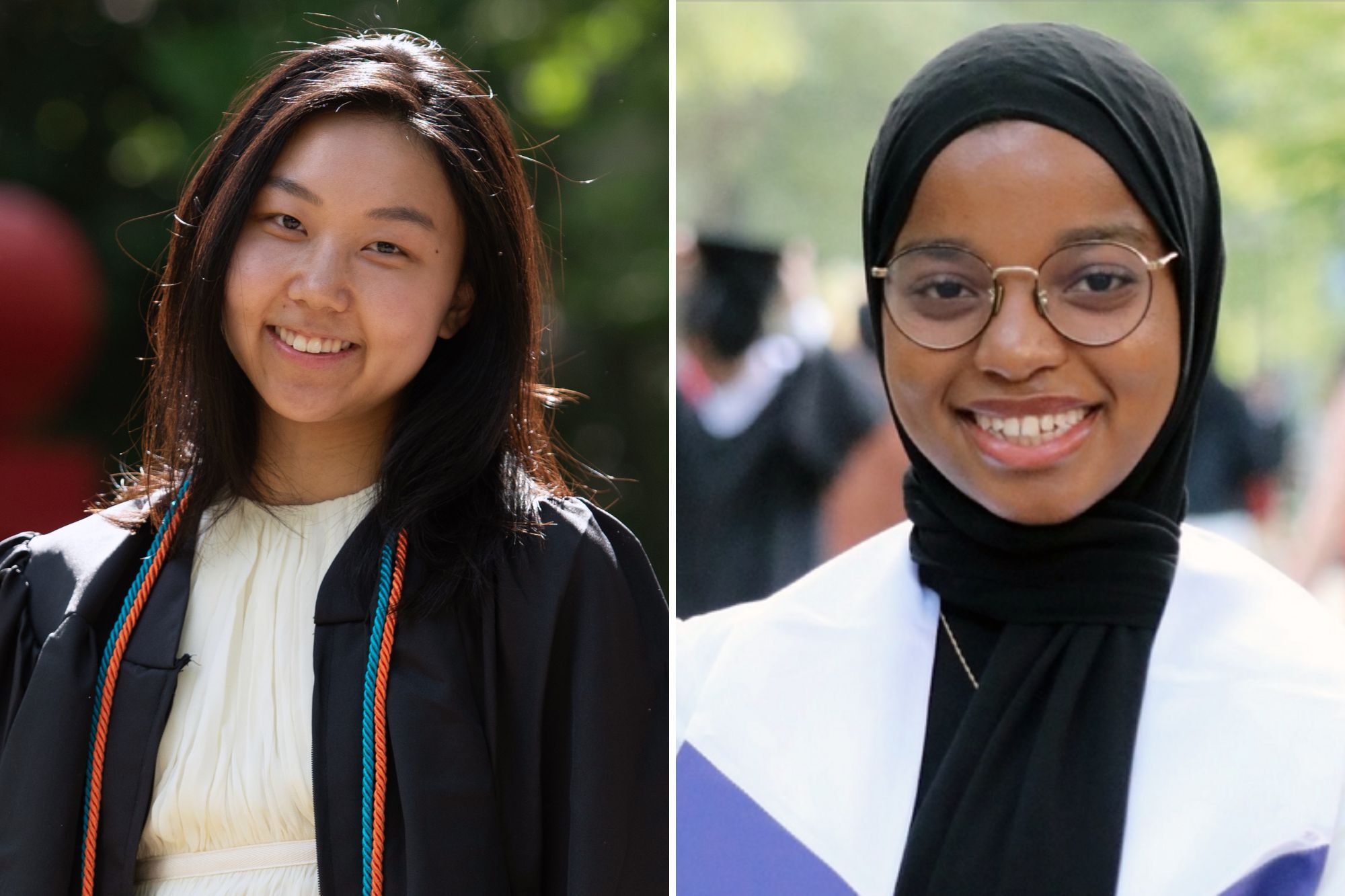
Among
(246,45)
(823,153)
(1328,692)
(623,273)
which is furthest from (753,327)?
(1328,692)

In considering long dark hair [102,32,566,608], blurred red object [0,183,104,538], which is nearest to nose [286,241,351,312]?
long dark hair [102,32,566,608]

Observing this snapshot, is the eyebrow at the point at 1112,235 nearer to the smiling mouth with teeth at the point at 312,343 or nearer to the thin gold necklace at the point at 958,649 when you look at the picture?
the thin gold necklace at the point at 958,649

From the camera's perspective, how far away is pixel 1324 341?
975 cm

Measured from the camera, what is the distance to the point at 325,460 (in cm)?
247

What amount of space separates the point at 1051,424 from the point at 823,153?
23.6 ft

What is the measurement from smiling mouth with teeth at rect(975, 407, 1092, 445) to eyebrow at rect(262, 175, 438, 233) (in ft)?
3.15

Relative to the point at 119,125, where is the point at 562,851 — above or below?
below

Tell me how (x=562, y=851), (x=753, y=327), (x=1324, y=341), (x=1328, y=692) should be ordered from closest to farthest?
(x=1328, y=692), (x=562, y=851), (x=753, y=327), (x=1324, y=341)

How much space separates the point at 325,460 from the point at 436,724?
534 mm

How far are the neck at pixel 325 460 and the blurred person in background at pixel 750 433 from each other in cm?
270

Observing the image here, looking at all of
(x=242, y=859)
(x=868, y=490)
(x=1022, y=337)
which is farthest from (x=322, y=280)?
(x=868, y=490)

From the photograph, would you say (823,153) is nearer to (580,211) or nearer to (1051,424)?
(580,211)

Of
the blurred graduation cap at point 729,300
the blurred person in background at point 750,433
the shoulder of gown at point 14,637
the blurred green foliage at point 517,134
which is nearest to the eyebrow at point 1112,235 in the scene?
the shoulder of gown at point 14,637

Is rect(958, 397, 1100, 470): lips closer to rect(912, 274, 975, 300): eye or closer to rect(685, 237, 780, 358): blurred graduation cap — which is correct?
rect(912, 274, 975, 300): eye
